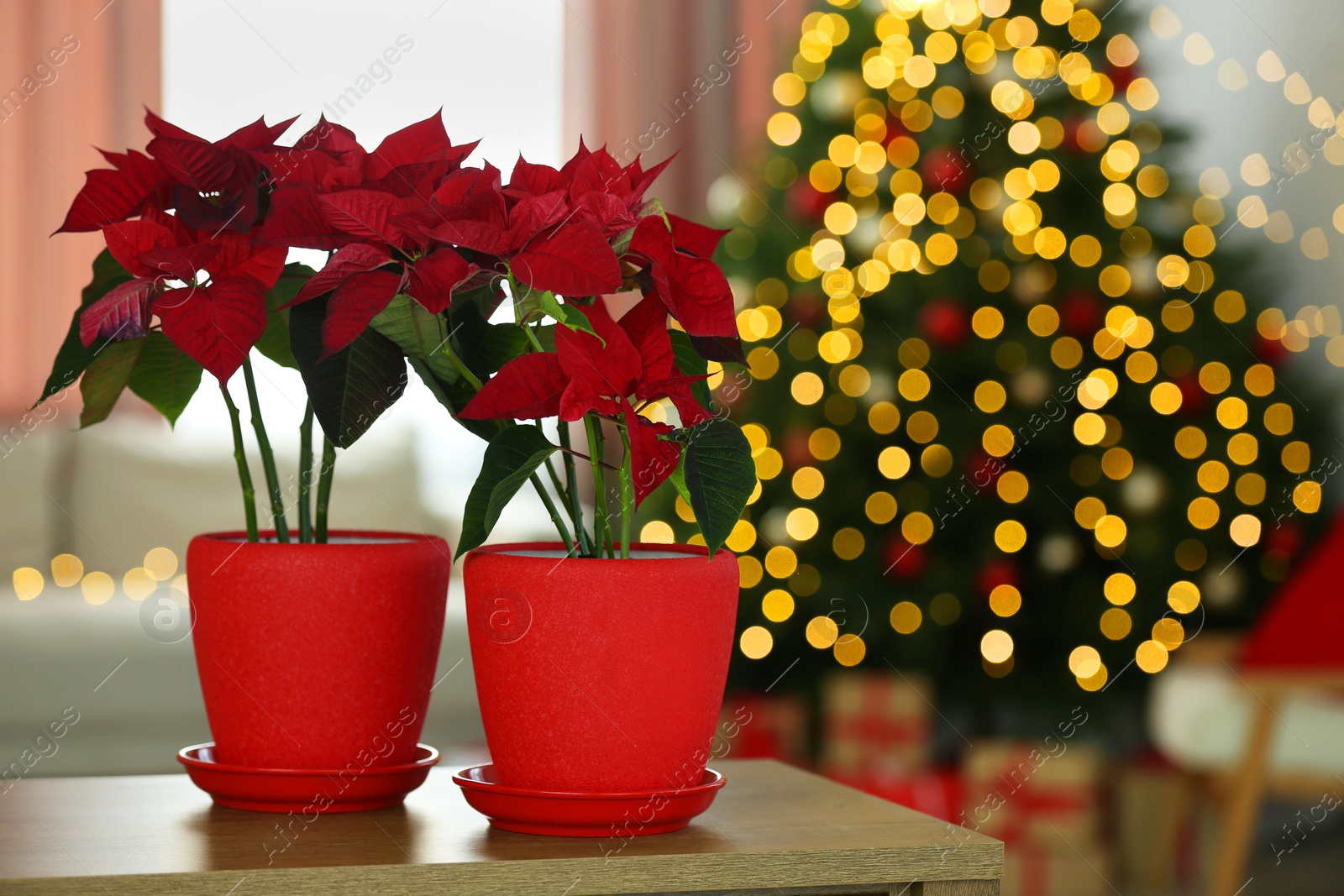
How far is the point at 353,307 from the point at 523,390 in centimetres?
8

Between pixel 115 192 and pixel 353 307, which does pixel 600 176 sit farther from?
pixel 115 192

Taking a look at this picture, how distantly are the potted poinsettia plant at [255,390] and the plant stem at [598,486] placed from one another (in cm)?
9

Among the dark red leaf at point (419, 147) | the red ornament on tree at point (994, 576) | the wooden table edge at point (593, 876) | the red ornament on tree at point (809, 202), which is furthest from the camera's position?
the red ornament on tree at point (809, 202)

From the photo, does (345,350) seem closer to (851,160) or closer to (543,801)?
(543,801)

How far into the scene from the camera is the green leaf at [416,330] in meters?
0.55

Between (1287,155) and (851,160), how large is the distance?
115 cm

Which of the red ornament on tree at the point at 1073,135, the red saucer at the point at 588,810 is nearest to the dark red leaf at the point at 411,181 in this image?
the red saucer at the point at 588,810

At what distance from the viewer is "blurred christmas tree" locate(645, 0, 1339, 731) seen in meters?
2.32

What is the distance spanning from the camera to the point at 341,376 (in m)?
0.54

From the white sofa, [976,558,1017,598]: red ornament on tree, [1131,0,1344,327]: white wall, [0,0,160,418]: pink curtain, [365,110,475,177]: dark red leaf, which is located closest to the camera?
[365,110,475,177]: dark red leaf

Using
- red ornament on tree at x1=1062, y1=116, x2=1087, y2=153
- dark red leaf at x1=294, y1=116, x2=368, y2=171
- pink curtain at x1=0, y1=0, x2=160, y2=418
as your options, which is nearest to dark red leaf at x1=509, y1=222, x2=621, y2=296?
dark red leaf at x1=294, y1=116, x2=368, y2=171

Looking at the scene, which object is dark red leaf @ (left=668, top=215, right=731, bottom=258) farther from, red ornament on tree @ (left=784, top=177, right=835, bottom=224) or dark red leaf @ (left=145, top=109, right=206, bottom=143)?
red ornament on tree @ (left=784, top=177, right=835, bottom=224)

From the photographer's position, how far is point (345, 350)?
21.6 inches

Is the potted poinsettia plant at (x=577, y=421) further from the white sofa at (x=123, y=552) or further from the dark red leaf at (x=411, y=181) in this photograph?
the white sofa at (x=123, y=552)
